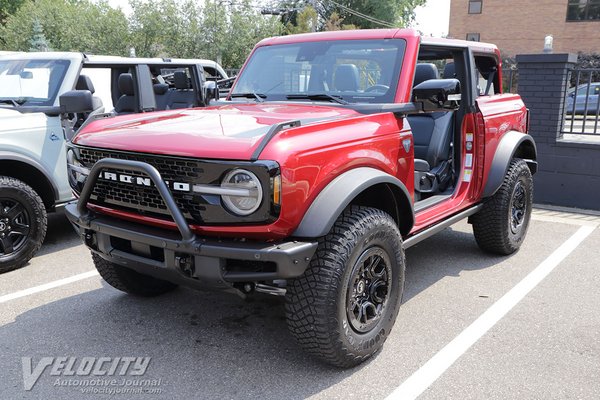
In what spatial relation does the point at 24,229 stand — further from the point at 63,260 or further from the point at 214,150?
the point at 214,150

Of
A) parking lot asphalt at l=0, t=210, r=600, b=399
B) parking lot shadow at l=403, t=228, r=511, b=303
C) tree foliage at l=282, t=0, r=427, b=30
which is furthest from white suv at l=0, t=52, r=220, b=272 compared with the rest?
tree foliage at l=282, t=0, r=427, b=30

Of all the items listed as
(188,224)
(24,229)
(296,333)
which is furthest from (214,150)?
(24,229)

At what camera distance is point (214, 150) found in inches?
103

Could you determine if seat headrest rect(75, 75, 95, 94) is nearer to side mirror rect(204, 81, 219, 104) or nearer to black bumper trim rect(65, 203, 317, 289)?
side mirror rect(204, 81, 219, 104)

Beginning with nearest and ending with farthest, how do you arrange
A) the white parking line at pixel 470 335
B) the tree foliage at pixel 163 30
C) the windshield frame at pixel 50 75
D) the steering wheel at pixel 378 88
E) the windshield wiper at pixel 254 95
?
1. the white parking line at pixel 470 335
2. the steering wheel at pixel 378 88
3. the windshield wiper at pixel 254 95
4. the windshield frame at pixel 50 75
5. the tree foliage at pixel 163 30

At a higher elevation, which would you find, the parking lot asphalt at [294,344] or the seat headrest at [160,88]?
the seat headrest at [160,88]

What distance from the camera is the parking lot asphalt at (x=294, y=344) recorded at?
2.91m

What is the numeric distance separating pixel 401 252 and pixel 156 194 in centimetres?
148

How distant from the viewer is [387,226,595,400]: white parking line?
2904 millimetres

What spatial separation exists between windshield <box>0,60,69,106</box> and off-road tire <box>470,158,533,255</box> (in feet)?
13.9

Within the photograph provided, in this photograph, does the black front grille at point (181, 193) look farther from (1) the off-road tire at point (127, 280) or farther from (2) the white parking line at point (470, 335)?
(2) the white parking line at point (470, 335)

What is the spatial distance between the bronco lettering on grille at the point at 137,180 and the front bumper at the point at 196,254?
0.08 m

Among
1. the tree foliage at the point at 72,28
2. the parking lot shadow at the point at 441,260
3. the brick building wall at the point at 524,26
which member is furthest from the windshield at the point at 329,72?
the brick building wall at the point at 524,26

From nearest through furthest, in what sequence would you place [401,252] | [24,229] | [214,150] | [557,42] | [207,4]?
[214,150], [401,252], [24,229], [207,4], [557,42]
